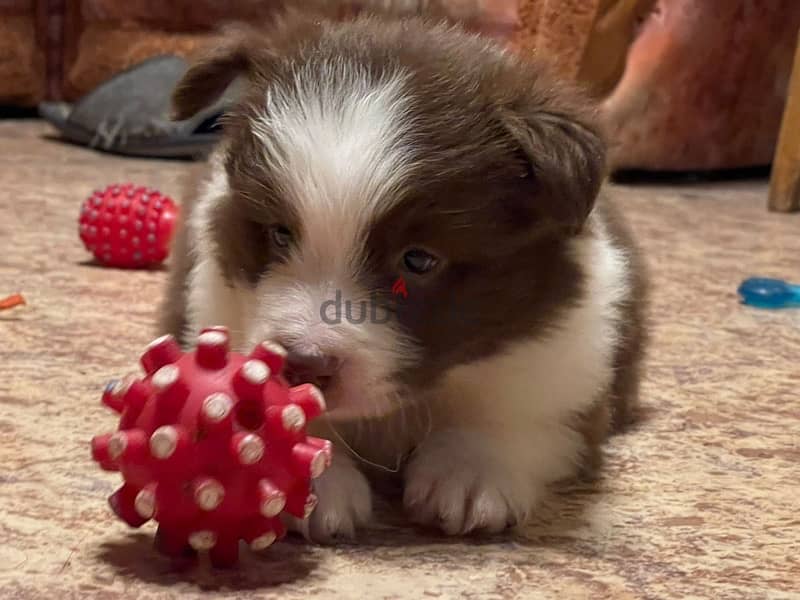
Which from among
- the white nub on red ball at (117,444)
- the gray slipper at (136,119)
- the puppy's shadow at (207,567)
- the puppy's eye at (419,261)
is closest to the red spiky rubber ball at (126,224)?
the puppy's eye at (419,261)

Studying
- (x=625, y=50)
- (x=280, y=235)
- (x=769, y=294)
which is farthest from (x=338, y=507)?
(x=625, y=50)

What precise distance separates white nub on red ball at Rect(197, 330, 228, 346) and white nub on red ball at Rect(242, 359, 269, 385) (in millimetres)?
60

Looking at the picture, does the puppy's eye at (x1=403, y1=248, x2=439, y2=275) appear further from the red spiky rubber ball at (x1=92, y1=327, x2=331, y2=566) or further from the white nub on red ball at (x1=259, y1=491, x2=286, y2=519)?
the white nub on red ball at (x1=259, y1=491, x2=286, y2=519)

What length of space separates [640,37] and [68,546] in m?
5.46

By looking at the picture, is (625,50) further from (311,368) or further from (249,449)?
(249,449)

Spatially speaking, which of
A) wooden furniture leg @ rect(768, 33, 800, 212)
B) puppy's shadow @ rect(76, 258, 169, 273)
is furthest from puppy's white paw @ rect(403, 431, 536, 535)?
wooden furniture leg @ rect(768, 33, 800, 212)

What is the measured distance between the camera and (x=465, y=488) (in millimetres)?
1959

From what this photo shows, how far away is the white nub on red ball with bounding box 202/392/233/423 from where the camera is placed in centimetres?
157

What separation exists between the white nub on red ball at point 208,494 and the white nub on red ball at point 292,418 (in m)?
0.13

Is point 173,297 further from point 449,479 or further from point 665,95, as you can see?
point 665,95

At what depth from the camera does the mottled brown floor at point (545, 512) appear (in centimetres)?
168

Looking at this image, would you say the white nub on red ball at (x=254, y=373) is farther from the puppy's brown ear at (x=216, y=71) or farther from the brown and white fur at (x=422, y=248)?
the puppy's brown ear at (x=216, y=71)

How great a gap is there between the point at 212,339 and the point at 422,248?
0.41 meters

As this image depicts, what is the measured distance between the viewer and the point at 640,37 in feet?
21.4
